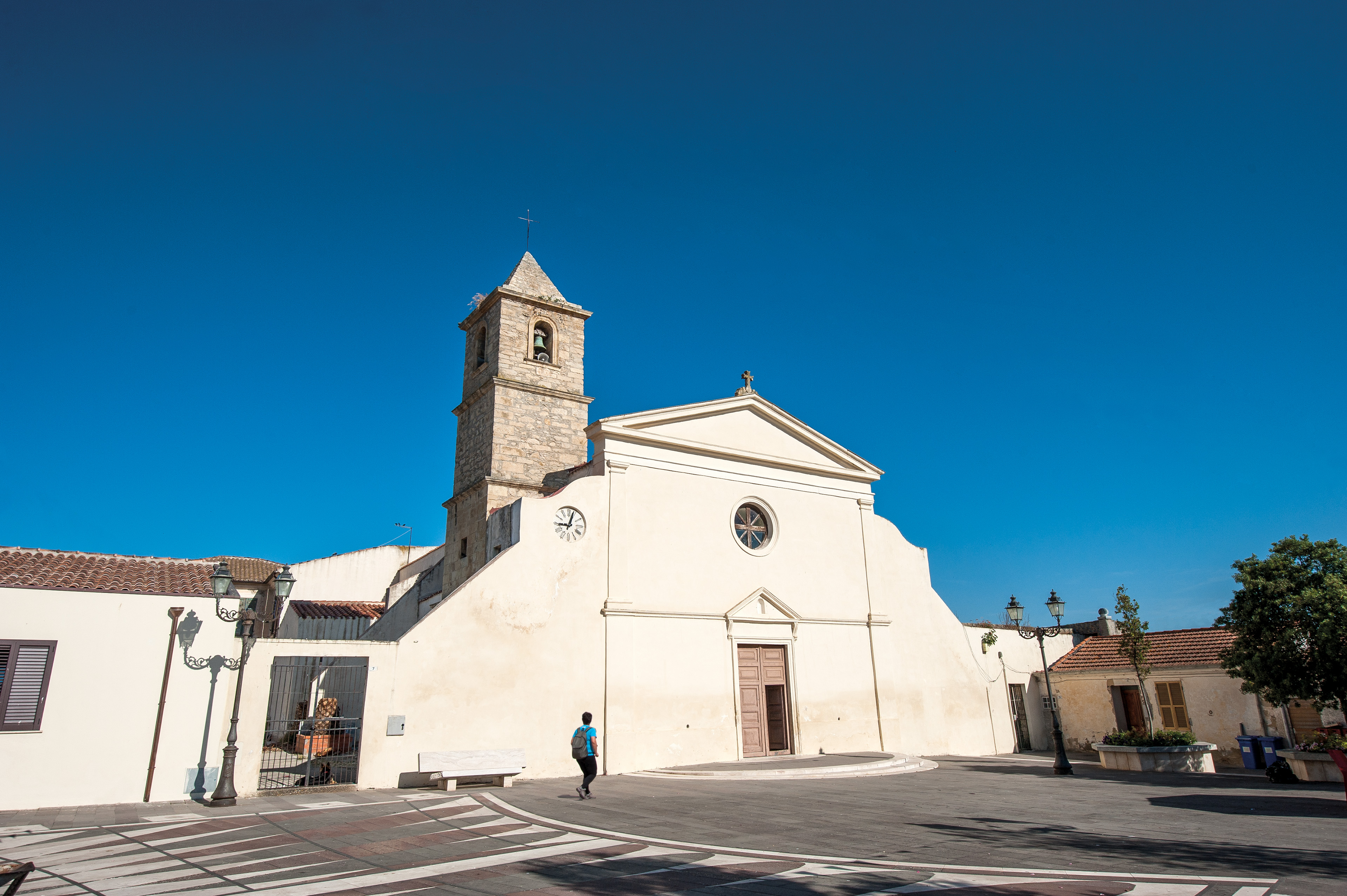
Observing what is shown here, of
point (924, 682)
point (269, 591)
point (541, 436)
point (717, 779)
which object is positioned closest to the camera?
point (717, 779)

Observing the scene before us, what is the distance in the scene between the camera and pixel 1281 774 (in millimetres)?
14414

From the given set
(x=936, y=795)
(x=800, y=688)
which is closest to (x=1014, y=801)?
(x=936, y=795)

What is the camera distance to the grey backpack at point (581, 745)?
12.7 m

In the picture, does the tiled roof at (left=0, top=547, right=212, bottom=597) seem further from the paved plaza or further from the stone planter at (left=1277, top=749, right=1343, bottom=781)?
the stone planter at (left=1277, top=749, right=1343, bottom=781)

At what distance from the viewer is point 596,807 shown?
38.6 ft

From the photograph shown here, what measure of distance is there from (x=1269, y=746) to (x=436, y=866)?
20412mm

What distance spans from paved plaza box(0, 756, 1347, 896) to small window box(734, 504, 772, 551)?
789cm

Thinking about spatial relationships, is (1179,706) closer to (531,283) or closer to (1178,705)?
(1178,705)

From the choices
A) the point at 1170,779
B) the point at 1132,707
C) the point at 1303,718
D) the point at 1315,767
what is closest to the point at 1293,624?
the point at 1315,767

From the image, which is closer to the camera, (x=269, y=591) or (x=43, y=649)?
(x=43, y=649)

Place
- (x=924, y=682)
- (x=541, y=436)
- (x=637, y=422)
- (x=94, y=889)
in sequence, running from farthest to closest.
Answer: (x=541, y=436)
(x=924, y=682)
(x=637, y=422)
(x=94, y=889)

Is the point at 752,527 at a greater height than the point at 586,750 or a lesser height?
greater

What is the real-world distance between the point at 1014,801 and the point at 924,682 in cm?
1047

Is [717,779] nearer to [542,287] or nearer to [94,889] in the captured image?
[94,889]
